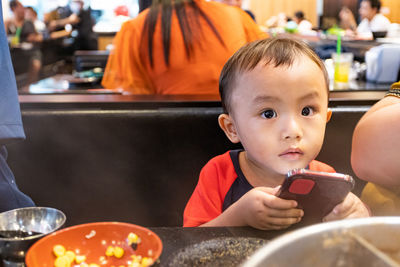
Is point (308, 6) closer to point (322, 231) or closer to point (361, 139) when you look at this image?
point (361, 139)

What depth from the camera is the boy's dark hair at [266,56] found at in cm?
109

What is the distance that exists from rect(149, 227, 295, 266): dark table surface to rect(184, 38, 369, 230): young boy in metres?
0.06

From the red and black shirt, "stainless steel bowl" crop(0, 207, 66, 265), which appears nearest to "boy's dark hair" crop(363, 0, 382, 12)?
the red and black shirt

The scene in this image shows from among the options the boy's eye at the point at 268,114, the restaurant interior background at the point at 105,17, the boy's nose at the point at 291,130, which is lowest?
the restaurant interior background at the point at 105,17

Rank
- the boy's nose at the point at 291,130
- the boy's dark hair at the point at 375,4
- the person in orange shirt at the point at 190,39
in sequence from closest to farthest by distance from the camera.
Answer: the boy's nose at the point at 291,130, the person in orange shirt at the point at 190,39, the boy's dark hair at the point at 375,4

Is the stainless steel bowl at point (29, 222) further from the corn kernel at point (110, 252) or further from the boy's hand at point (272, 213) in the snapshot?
the boy's hand at point (272, 213)

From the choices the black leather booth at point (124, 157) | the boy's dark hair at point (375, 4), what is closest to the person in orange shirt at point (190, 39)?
the black leather booth at point (124, 157)

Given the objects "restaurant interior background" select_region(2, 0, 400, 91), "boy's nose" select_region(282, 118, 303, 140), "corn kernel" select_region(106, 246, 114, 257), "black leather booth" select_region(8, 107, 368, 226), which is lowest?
"restaurant interior background" select_region(2, 0, 400, 91)

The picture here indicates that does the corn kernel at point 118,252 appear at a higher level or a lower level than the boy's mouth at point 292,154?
lower

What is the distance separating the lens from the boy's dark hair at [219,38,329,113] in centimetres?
109

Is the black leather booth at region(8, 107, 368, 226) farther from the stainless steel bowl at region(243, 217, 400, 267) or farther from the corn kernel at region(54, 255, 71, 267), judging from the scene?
the stainless steel bowl at region(243, 217, 400, 267)

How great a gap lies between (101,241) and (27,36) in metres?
9.19

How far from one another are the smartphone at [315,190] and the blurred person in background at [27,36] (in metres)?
8.08

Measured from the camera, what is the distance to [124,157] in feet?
6.09
